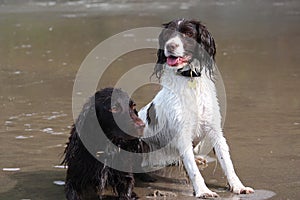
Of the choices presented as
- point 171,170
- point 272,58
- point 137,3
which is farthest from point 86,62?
point 137,3

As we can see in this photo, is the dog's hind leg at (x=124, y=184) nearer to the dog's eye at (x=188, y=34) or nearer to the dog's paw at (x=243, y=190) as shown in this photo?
the dog's paw at (x=243, y=190)

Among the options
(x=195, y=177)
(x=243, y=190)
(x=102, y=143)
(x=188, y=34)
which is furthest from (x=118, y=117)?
(x=243, y=190)

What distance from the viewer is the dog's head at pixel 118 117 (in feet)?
15.5

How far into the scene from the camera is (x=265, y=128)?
6863mm

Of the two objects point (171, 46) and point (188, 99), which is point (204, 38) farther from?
point (188, 99)

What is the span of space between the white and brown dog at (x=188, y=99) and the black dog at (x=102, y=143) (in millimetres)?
427

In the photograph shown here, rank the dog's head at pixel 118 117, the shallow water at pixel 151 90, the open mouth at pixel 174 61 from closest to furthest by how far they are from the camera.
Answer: the dog's head at pixel 118 117, the open mouth at pixel 174 61, the shallow water at pixel 151 90

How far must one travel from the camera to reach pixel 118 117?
4.74m

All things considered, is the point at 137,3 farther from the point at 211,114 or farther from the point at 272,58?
the point at 211,114

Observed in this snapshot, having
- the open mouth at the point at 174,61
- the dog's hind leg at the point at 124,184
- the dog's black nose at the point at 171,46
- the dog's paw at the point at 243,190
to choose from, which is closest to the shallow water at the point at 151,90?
the dog's paw at the point at 243,190

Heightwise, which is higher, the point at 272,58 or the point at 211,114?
the point at 211,114

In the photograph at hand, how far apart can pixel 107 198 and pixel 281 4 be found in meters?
17.2

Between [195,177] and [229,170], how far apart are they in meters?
0.30

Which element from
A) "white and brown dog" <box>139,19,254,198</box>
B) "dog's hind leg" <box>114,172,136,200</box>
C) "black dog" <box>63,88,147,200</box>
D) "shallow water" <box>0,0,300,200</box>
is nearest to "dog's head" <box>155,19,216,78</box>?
"white and brown dog" <box>139,19,254,198</box>
